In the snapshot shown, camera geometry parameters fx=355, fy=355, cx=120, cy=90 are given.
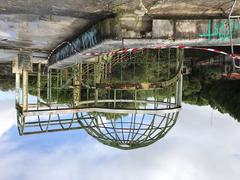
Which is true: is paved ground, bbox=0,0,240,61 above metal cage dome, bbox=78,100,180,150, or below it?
above

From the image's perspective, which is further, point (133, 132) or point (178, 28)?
point (133, 132)

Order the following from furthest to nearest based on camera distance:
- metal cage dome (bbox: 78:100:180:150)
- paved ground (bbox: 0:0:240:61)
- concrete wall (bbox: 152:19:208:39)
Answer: metal cage dome (bbox: 78:100:180:150)
concrete wall (bbox: 152:19:208:39)
paved ground (bbox: 0:0:240:61)

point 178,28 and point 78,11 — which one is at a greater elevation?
point 78,11

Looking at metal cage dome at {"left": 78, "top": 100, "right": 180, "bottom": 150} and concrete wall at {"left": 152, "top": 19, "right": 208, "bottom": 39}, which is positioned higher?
concrete wall at {"left": 152, "top": 19, "right": 208, "bottom": 39}

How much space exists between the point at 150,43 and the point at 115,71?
14.6 m

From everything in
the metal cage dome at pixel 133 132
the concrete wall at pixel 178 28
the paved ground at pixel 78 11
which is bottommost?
the metal cage dome at pixel 133 132

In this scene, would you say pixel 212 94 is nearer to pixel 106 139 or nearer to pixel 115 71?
pixel 115 71

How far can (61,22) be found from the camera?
336 inches

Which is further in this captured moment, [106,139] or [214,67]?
[214,67]

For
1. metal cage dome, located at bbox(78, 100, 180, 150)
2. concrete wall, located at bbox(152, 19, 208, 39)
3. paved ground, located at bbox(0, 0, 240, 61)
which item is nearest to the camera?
paved ground, located at bbox(0, 0, 240, 61)

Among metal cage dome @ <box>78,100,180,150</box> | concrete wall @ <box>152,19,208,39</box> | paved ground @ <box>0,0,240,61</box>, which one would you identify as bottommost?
metal cage dome @ <box>78,100,180,150</box>

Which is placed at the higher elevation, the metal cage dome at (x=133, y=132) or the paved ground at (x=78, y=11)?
the paved ground at (x=78, y=11)

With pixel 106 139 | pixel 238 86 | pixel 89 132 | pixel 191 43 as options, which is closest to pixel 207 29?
pixel 191 43

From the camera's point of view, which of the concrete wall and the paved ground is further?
the concrete wall
